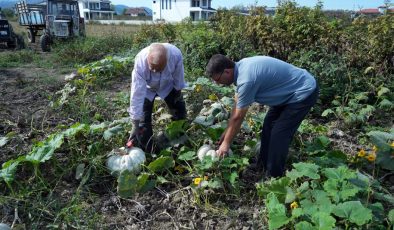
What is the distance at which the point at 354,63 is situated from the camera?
21.1ft

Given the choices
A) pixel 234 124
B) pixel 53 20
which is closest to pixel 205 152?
pixel 234 124

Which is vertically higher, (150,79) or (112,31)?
(150,79)

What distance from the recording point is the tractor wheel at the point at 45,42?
14281 mm

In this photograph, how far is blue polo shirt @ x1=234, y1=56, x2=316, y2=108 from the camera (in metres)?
3.38

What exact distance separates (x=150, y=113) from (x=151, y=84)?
385 mm

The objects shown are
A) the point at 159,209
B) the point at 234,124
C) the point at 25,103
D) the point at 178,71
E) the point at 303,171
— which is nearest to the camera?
the point at 303,171

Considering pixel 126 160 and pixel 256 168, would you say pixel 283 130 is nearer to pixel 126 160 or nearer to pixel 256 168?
pixel 256 168

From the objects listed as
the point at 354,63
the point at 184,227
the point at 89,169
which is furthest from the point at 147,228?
the point at 354,63

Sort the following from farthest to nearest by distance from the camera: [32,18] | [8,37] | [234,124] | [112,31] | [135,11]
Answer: [135,11], [32,18], [112,31], [8,37], [234,124]

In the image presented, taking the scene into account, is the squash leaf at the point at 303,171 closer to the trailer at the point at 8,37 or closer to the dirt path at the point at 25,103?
the dirt path at the point at 25,103

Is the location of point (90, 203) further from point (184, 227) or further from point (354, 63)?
point (354, 63)

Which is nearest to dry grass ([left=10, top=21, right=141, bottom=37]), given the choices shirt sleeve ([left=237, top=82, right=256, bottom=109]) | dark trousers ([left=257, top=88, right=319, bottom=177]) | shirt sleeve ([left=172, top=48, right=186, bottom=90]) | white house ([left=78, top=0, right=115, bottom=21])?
shirt sleeve ([left=172, top=48, right=186, bottom=90])

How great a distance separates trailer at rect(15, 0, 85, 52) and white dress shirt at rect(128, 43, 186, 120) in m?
11.5

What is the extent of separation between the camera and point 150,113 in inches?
175
